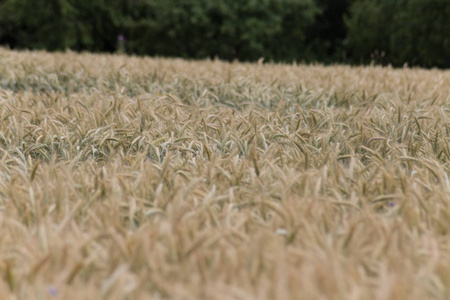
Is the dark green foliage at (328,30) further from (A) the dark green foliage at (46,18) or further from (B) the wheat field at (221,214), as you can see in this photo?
(B) the wheat field at (221,214)

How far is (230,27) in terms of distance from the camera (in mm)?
16875

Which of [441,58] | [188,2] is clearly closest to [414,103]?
[441,58]

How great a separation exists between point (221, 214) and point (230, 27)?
15709 mm

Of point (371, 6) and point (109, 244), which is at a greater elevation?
point (371, 6)

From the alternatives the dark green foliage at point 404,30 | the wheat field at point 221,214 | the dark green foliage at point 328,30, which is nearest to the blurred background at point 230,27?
the dark green foliage at point 404,30

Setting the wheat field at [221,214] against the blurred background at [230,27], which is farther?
the blurred background at [230,27]

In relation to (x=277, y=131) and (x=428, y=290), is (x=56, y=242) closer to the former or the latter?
(x=428, y=290)

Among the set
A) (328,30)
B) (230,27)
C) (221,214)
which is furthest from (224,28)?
(221,214)

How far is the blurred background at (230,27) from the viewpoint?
1568cm

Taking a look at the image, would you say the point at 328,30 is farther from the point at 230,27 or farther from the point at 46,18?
the point at 46,18

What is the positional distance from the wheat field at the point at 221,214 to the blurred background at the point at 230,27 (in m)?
13.1

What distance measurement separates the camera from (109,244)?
1.53 meters

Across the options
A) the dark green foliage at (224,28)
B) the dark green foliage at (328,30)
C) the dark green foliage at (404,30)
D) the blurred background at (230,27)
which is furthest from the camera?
the dark green foliage at (328,30)

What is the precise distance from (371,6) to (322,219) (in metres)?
17.2
